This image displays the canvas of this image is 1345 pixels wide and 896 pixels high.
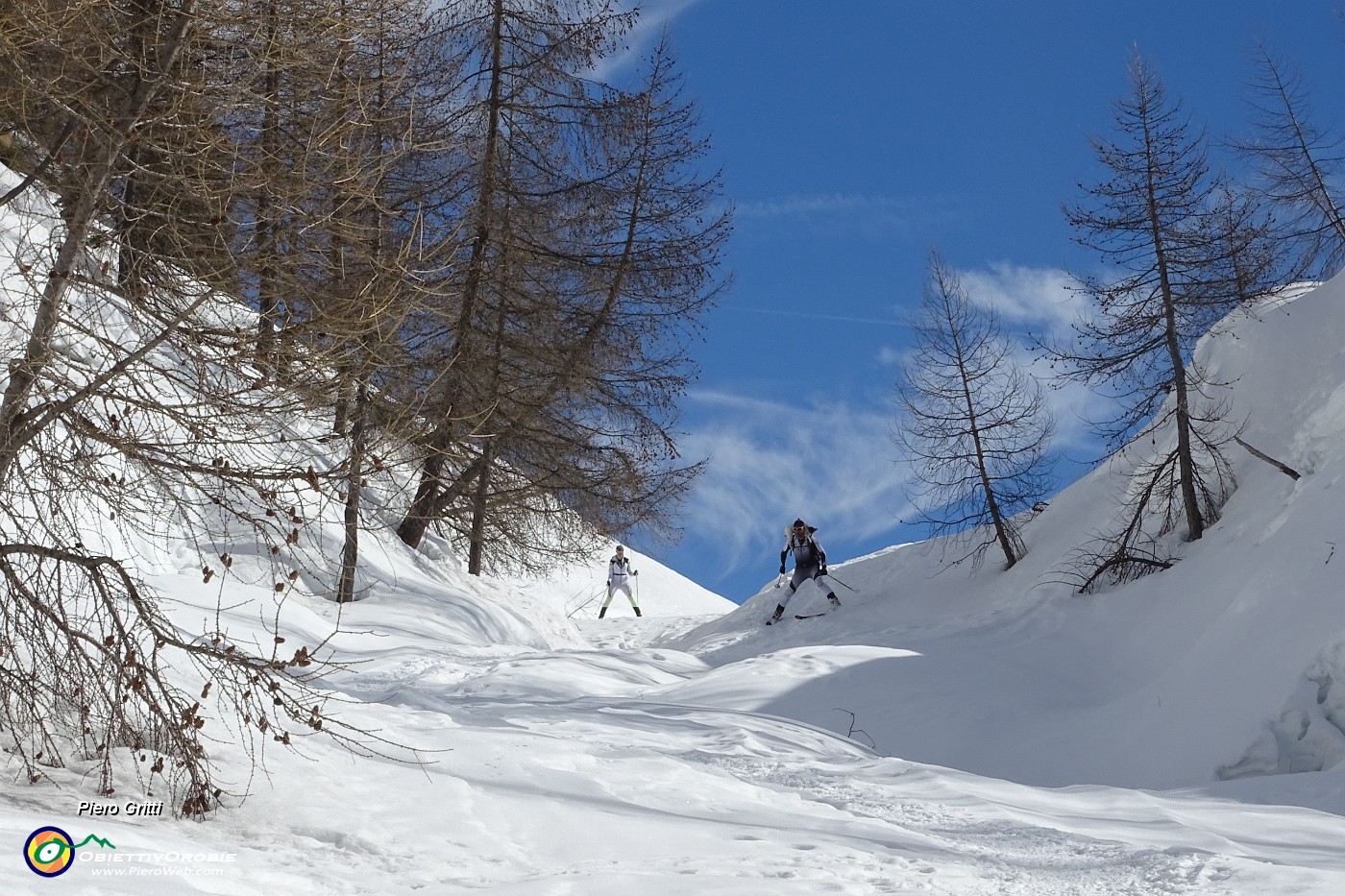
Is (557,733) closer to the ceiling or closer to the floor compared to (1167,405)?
closer to the floor

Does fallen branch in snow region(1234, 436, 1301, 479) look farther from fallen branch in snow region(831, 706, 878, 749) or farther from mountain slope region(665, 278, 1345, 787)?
fallen branch in snow region(831, 706, 878, 749)

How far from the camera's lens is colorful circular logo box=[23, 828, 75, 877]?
3312mm

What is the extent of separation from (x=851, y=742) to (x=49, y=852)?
244 inches

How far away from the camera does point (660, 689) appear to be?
10281 millimetres

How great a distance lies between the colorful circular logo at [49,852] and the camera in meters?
3.31

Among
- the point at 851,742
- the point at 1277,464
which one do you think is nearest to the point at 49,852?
the point at 851,742

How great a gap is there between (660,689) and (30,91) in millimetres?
7471

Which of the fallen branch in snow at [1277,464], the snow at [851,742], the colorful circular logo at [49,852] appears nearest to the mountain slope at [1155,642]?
the snow at [851,742]

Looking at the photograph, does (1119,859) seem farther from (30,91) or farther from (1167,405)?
(1167,405)

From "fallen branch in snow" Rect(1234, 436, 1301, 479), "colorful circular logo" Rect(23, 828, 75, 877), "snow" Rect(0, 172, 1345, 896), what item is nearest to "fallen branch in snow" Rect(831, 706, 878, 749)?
"snow" Rect(0, 172, 1345, 896)

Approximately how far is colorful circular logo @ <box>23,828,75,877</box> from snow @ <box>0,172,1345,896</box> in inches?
2.3

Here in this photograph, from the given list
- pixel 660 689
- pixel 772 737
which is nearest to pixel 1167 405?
pixel 660 689

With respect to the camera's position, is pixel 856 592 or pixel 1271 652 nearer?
pixel 1271 652

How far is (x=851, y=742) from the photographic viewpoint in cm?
838
